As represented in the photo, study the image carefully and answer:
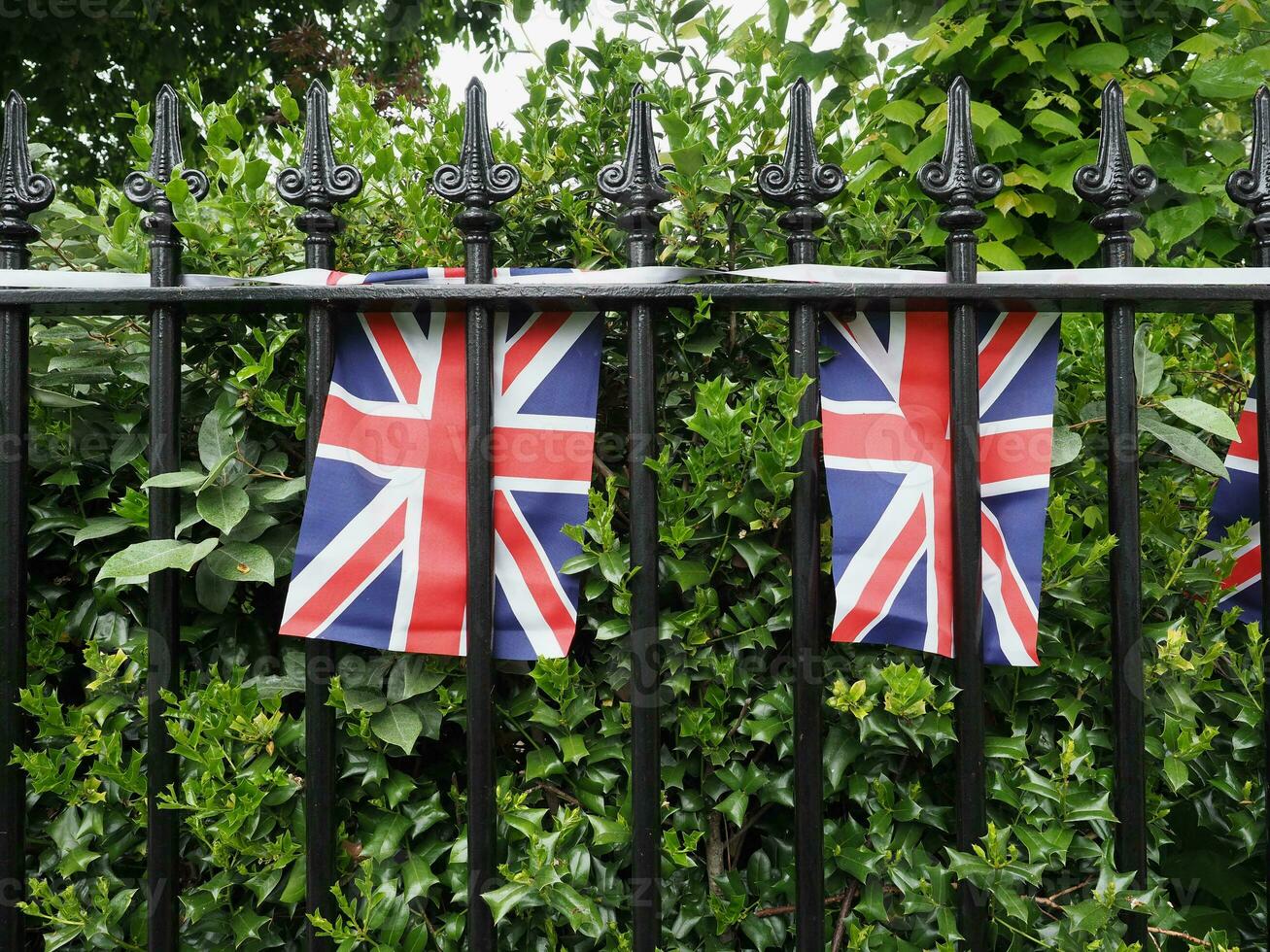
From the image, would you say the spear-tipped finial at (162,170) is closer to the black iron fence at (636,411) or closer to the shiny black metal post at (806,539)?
the black iron fence at (636,411)

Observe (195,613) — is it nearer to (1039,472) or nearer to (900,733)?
(900,733)

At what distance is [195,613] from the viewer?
1838mm

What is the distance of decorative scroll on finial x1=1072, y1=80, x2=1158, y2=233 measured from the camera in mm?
1669

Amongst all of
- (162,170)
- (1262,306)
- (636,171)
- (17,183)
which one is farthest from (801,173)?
(17,183)

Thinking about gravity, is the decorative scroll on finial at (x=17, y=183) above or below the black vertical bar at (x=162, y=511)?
above

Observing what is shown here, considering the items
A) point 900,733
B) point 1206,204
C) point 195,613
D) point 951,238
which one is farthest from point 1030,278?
point 195,613

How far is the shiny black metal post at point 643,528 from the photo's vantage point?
163cm

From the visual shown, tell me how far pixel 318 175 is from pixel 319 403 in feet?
1.41

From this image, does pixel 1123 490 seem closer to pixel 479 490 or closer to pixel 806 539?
pixel 806 539

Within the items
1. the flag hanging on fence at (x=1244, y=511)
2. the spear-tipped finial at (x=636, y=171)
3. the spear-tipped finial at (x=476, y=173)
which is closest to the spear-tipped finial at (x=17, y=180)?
the spear-tipped finial at (x=476, y=173)

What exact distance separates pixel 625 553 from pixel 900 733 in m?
0.63

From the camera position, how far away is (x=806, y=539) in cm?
166

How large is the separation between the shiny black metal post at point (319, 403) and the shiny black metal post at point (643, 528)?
0.53 m

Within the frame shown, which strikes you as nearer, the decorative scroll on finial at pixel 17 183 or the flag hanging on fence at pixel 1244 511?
the decorative scroll on finial at pixel 17 183
